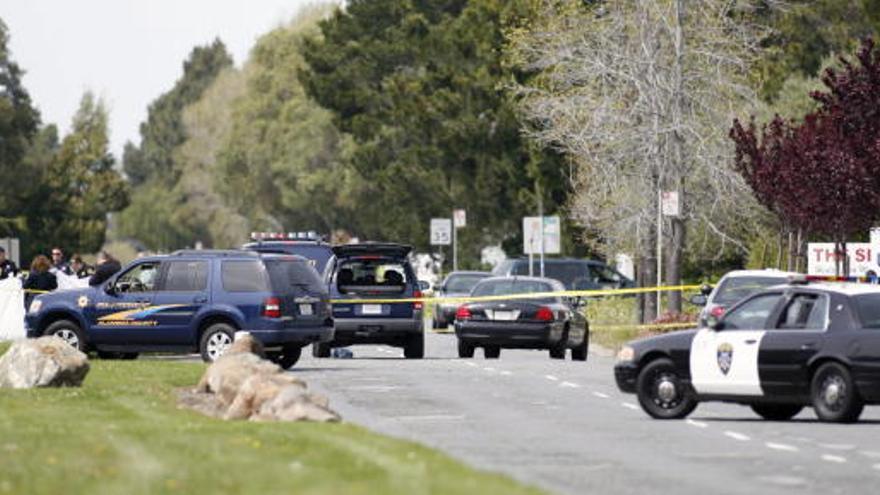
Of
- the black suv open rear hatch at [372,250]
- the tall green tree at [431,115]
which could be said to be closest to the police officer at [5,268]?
the black suv open rear hatch at [372,250]

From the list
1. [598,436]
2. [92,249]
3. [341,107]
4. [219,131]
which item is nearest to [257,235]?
[598,436]

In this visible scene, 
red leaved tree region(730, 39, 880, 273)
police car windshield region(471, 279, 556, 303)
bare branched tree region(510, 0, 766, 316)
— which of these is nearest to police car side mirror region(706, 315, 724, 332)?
police car windshield region(471, 279, 556, 303)

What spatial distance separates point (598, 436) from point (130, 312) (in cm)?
1525

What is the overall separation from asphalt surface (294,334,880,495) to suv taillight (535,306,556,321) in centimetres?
401

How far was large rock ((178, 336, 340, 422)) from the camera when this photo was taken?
2408cm

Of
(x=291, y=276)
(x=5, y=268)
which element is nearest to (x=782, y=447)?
(x=291, y=276)

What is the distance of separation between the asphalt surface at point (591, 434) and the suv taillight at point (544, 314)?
4009 mm

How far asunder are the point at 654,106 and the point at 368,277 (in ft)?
36.5

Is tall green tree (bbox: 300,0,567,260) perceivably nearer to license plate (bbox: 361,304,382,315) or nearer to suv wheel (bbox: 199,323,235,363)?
license plate (bbox: 361,304,382,315)

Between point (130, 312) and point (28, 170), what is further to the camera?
point (28, 170)

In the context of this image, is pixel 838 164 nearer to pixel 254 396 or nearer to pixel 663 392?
pixel 663 392

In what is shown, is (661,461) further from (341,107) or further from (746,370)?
(341,107)

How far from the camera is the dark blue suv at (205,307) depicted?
1463 inches

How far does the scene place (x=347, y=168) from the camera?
114812mm
